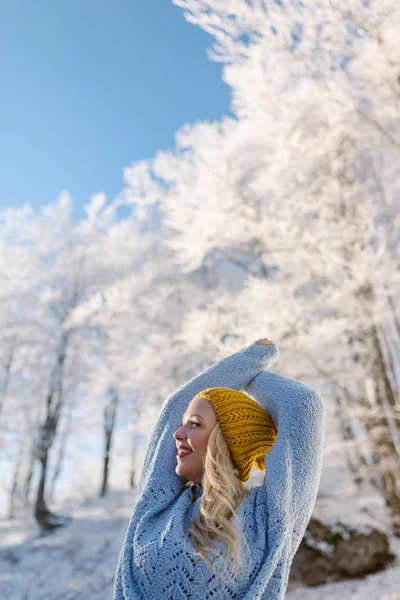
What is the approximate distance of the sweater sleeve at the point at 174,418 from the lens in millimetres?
1431

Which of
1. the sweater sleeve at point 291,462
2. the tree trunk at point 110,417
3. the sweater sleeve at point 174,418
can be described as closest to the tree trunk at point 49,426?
the tree trunk at point 110,417

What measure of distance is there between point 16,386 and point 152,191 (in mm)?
6289

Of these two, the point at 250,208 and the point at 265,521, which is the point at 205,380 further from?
the point at 250,208

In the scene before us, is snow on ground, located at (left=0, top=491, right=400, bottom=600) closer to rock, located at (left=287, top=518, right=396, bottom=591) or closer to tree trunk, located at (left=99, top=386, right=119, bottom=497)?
rock, located at (left=287, top=518, right=396, bottom=591)

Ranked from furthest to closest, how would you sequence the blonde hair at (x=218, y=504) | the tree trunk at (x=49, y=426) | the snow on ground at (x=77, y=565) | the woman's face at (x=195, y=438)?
1. the tree trunk at (x=49, y=426)
2. the snow on ground at (x=77, y=565)
3. the woman's face at (x=195, y=438)
4. the blonde hair at (x=218, y=504)

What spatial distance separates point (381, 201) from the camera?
8.59m

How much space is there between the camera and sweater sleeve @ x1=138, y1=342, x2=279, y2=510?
56.3 inches

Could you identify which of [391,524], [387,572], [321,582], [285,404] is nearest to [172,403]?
[285,404]

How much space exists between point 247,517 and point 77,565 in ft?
23.8

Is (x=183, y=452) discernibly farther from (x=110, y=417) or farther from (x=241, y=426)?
(x=110, y=417)

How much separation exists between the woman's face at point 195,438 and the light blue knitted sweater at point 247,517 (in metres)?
0.08

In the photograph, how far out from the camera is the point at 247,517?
4.15 ft

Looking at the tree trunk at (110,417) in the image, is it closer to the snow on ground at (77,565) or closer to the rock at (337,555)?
the snow on ground at (77,565)

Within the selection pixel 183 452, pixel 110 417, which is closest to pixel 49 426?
pixel 110 417
